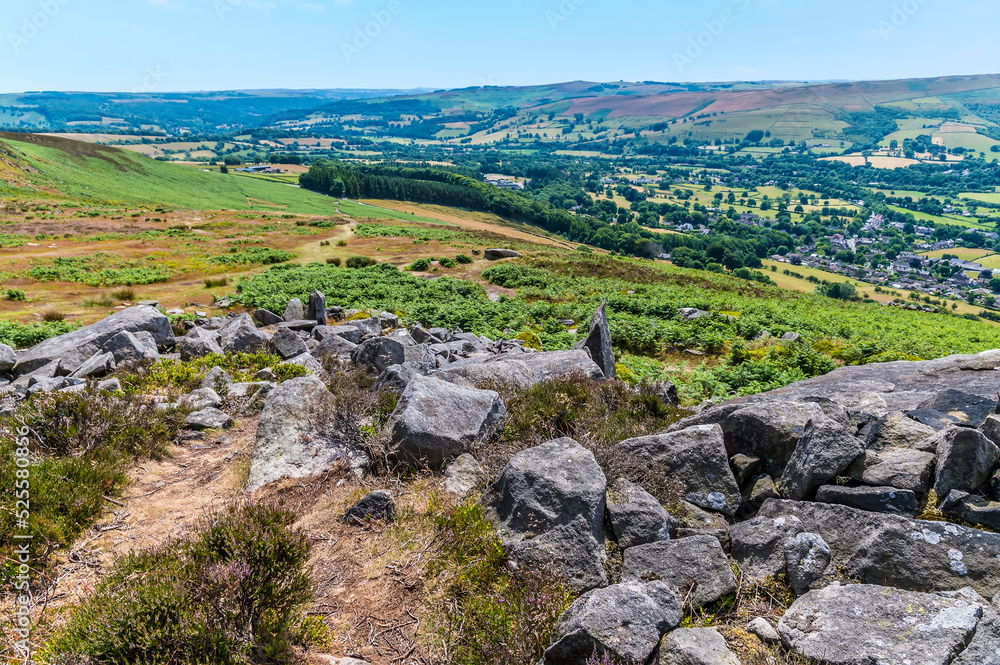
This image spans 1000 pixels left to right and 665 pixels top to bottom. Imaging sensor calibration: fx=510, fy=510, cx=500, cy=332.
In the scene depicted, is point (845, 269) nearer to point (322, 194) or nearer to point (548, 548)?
point (322, 194)

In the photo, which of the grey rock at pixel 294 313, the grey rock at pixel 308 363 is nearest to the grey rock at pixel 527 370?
the grey rock at pixel 308 363

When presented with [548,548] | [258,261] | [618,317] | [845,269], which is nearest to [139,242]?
[258,261]

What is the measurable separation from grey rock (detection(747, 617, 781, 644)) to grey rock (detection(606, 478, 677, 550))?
120cm

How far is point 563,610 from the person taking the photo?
4.89 metres

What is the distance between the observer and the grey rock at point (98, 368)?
12266mm

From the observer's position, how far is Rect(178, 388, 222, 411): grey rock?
1019cm

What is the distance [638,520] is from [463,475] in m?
2.61

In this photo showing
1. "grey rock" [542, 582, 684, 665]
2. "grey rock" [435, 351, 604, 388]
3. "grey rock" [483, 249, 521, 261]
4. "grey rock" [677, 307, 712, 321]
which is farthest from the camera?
"grey rock" [483, 249, 521, 261]

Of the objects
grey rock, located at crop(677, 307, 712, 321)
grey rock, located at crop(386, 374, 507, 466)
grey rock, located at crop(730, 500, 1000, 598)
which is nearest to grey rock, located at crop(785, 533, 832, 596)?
A: grey rock, located at crop(730, 500, 1000, 598)

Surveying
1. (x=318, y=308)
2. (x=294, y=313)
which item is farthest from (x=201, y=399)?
(x=294, y=313)

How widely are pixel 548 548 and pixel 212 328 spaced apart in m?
17.9

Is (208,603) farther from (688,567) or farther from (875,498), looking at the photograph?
(875,498)

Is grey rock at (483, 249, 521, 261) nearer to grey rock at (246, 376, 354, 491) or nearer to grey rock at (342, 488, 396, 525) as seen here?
grey rock at (246, 376, 354, 491)

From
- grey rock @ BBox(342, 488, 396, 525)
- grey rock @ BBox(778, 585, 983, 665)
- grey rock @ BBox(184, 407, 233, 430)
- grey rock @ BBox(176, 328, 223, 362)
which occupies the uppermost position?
grey rock @ BBox(778, 585, 983, 665)
